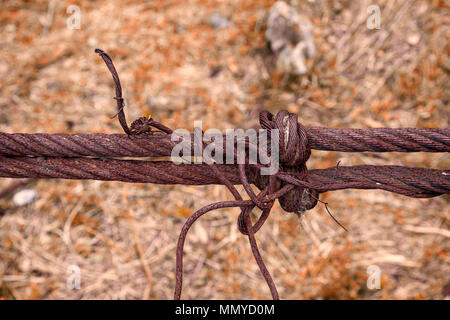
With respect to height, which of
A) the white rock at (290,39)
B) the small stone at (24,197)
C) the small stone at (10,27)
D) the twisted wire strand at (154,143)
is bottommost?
the small stone at (24,197)

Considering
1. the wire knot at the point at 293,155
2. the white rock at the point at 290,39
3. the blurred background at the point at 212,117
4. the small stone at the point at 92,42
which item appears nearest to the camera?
the wire knot at the point at 293,155

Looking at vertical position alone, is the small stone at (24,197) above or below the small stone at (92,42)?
below

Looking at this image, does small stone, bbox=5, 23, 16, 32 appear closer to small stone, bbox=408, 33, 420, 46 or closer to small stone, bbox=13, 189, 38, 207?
small stone, bbox=13, 189, 38, 207

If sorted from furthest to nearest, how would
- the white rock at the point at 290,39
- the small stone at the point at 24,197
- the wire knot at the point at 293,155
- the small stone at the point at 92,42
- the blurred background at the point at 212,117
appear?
the small stone at the point at 92,42
the white rock at the point at 290,39
the small stone at the point at 24,197
the blurred background at the point at 212,117
the wire knot at the point at 293,155

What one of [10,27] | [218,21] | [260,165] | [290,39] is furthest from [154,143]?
[10,27]

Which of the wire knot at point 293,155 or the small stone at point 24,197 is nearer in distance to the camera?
the wire knot at point 293,155

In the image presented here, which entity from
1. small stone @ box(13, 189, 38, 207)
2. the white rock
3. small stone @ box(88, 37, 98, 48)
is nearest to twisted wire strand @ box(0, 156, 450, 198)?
small stone @ box(13, 189, 38, 207)

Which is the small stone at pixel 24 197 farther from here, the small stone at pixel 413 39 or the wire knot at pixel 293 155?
the small stone at pixel 413 39

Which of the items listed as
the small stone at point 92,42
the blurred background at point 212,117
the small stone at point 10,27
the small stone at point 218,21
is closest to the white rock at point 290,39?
the blurred background at point 212,117
